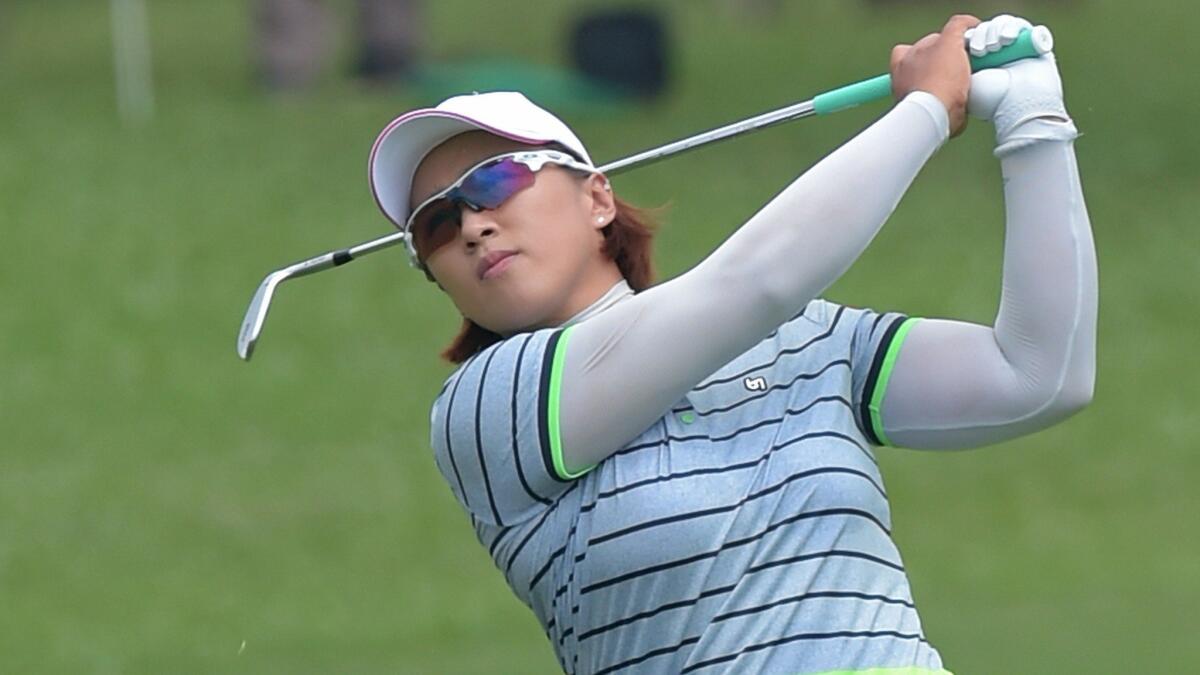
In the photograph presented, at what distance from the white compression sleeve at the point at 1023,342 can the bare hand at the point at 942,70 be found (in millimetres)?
99

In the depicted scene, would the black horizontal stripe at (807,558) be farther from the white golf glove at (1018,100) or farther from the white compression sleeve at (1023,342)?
the white golf glove at (1018,100)

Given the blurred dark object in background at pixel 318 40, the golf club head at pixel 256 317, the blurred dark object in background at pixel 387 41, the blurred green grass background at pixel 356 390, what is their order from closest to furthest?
the golf club head at pixel 256 317, the blurred green grass background at pixel 356 390, the blurred dark object in background at pixel 318 40, the blurred dark object in background at pixel 387 41

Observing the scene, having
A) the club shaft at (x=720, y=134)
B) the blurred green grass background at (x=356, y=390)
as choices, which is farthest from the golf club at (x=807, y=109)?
the blurred green grass background at (x=356, y=390)

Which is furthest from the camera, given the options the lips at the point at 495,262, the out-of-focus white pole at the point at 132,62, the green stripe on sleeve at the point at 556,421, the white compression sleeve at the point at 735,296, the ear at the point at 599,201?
the out-of-focus white pole at the point at 132,62

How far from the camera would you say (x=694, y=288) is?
2.84 metres

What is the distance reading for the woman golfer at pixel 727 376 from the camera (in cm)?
285

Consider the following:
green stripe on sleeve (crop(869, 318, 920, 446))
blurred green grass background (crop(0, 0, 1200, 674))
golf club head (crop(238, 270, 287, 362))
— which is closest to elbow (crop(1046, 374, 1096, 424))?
green stripe on sleeve (crop(869, 318, 920, 446))

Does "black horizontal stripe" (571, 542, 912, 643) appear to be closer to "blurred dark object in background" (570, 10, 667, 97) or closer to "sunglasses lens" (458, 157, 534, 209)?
"sunglasses lens" (458, 157, 534, 209)

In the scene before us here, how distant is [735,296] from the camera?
281 centimetres

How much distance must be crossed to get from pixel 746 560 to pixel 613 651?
20 centimetres

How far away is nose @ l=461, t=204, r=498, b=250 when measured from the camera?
3.03 metres

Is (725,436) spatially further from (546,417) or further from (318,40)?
(318,40)

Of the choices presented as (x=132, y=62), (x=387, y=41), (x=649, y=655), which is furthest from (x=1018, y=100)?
(x=132, y=62)

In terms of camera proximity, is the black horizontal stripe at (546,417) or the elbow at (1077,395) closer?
the black horizontal stripe at (546,417)
